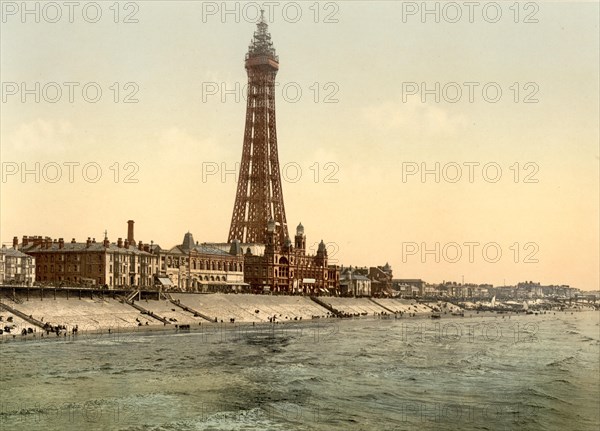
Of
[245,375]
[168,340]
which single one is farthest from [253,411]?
[168,340]

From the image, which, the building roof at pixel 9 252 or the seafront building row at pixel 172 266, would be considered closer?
the building roof at pixel 9 252

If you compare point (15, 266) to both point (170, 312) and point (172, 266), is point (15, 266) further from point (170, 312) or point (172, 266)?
point (172, 266)

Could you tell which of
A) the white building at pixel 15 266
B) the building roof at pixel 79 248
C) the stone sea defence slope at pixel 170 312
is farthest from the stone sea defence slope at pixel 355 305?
the white building at pixel 15 266

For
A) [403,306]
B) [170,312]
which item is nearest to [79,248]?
[170,312]

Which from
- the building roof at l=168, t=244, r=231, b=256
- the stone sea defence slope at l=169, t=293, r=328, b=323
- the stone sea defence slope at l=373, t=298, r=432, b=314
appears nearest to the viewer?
the stone sea defence slope at l=169, t=293, r=328, b=323

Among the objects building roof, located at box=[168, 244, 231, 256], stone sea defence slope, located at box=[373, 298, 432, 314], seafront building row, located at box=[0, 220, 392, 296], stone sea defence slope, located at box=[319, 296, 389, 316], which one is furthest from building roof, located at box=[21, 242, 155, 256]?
stone sea defence slope, located at box=[373, 298, 432, 314]

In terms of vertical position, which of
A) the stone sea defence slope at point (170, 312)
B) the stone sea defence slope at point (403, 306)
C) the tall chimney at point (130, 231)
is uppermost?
the tall chimney at point (130, 231)

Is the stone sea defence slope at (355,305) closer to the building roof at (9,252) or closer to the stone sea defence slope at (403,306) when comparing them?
the stone sea defence slope at (403,306)

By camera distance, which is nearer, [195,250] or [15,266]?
[15,266]

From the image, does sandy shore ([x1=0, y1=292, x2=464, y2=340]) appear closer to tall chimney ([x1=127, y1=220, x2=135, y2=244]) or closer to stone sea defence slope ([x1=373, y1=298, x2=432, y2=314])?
tall chimney ([x1=127, y1=220, x2=135, y2=244])
